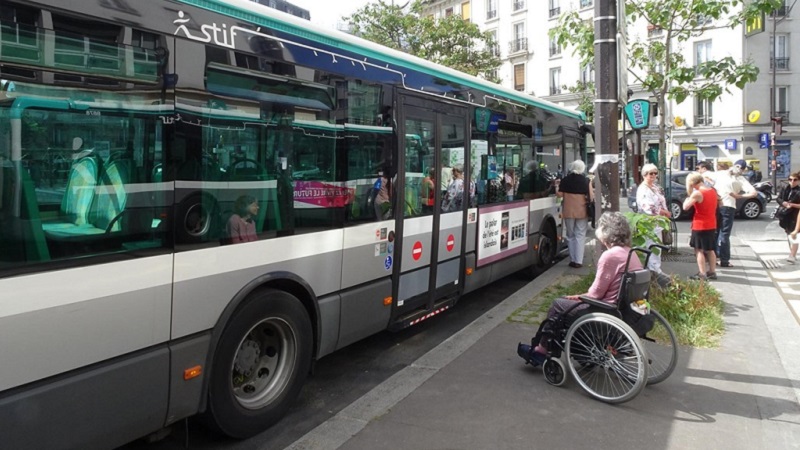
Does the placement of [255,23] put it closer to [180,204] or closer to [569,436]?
[180,204]

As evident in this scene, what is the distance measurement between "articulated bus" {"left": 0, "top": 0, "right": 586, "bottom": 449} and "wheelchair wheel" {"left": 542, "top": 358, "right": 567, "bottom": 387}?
1.45 m

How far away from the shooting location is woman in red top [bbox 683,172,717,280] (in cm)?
784

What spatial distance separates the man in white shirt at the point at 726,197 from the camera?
30.5 feet

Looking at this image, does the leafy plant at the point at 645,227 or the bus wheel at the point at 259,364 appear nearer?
the bus wheel at the point at 259,364

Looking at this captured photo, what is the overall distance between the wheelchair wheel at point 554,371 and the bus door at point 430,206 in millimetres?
1447

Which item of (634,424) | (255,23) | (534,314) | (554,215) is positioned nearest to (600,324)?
(634,424)

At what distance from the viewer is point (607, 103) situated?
572cm

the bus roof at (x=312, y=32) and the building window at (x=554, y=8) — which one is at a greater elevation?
the building window at (x=554, y=8)

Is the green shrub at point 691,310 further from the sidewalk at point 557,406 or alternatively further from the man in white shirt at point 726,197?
the man in white shirt at point 726,197

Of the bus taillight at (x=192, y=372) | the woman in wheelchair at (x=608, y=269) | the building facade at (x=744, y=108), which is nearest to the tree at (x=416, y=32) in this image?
the building facade at (x=744, y=108)

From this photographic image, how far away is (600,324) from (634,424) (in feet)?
2.44

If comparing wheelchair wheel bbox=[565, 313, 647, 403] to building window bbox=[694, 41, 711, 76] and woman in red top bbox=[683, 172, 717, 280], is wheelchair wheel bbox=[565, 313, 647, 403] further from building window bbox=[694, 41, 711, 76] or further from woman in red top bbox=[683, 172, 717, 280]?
building window bbox=[694, 41, 711, 76]

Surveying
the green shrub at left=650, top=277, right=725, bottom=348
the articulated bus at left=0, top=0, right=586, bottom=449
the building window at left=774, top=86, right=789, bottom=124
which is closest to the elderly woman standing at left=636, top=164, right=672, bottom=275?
the green shrub at left=650, top=277, right=725, bottom=348

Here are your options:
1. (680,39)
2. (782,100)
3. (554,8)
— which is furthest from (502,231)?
(554,8)
